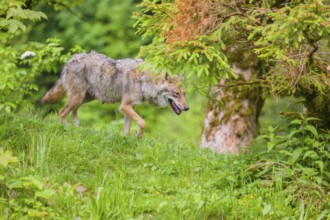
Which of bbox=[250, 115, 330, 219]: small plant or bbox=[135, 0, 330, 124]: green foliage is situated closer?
bbox=[135, 0, 330, 124]: green foliage

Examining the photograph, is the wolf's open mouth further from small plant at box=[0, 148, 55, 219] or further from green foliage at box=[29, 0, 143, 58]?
green foliage at box=[29, 0, 143, 58]

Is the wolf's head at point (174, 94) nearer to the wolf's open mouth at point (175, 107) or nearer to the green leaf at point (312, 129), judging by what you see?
the wolf's open mouth at point (175, 107)

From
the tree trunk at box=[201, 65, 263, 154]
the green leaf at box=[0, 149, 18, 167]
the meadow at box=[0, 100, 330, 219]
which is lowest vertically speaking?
the tree trunk at box=[201, 65, 263, 154]

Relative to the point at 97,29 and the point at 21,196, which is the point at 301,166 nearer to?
the point at 21,196

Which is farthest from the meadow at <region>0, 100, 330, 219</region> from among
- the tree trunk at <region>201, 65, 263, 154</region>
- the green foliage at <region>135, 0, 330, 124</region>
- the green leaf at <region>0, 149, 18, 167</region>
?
the tree trunk at <region>201, 65, 263, 154</region>

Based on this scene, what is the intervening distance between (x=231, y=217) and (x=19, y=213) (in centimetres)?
197

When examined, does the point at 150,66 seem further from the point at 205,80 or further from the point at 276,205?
the point at 276,205

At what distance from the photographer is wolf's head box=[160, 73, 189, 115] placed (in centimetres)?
989

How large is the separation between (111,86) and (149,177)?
3.51 meters

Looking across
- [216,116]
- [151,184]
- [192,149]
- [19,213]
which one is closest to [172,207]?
[151,184]

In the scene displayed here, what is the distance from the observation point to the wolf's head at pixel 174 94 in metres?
9.89

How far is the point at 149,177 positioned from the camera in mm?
7168

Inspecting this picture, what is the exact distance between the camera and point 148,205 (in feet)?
19.9

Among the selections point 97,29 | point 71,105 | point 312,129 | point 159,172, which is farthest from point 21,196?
point 97,29
